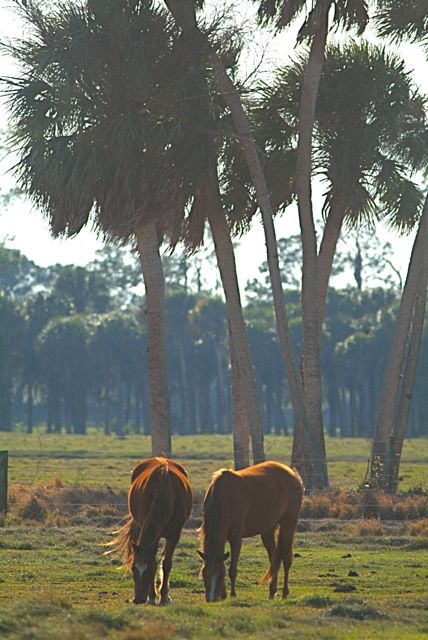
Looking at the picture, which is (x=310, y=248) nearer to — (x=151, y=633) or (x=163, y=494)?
(x=163, y=494)

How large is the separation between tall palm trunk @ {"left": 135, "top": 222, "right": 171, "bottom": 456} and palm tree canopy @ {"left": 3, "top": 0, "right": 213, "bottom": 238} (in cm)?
78

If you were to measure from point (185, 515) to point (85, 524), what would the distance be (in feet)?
30.6

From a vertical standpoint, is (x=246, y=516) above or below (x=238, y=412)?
below

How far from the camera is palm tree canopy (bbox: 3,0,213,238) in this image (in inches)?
1024

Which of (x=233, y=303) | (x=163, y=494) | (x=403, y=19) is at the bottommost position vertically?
(x=163, y=494)

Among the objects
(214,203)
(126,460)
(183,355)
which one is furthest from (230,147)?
(183,355)

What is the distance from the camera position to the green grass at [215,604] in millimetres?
10117

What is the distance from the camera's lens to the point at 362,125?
1137 inches

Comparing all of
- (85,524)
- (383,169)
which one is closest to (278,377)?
(383,169)

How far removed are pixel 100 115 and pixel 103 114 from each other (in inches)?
2.3

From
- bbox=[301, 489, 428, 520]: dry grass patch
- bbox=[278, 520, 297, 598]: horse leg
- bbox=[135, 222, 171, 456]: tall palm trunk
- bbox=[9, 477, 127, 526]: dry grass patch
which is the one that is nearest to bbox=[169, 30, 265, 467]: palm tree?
bbox=[135, 222, 171, 456]: tall palm trunk

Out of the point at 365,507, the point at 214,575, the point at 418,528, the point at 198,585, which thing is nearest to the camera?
the point at 214,575

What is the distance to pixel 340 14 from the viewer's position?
90.3ft

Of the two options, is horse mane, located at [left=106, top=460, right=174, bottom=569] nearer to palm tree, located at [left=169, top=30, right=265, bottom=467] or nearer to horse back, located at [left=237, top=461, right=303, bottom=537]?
horse back, located at [left=237, top=461, right=303, bottom=537]
